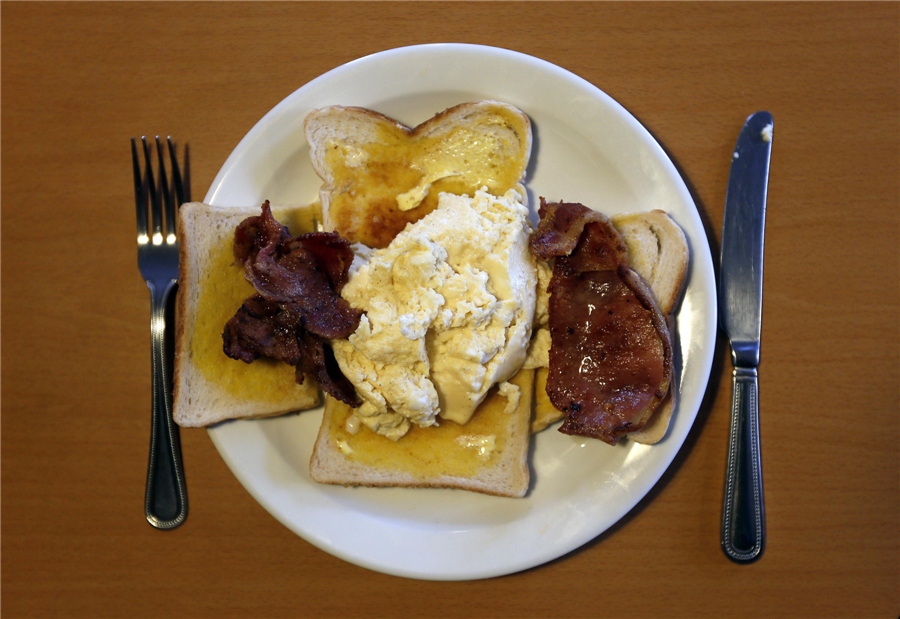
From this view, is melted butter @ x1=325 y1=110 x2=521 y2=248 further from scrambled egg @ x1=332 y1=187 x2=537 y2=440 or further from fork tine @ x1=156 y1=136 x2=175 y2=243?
fork tine @ x1=156 y1=136 x2=175 y2=243

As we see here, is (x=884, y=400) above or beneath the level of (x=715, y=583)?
above

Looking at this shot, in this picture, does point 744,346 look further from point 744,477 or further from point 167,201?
point 167,201

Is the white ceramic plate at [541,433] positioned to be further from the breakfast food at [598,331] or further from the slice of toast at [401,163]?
the breakfast food at [598,331]

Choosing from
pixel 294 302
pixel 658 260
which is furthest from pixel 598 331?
pixel 294 302

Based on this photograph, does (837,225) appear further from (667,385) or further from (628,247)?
(667,385)

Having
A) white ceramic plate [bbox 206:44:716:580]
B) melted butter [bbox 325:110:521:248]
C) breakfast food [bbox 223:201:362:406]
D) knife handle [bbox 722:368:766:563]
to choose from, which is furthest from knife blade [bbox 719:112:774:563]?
breakfast food [bbox 223:201:362:406]

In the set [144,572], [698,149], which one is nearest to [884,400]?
[698,149]
